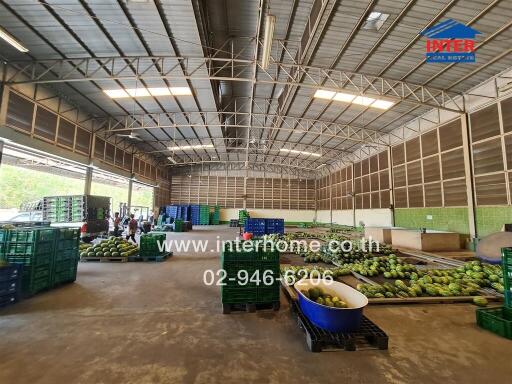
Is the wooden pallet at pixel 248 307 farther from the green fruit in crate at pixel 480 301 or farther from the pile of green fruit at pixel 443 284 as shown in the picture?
the green fruit in crate at pixel 480 301

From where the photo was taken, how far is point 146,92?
488 inches

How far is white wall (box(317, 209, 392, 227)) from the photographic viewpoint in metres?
17.3

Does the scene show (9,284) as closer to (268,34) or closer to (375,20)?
(268,34)

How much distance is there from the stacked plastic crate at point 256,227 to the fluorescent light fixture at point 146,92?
27.7 feet

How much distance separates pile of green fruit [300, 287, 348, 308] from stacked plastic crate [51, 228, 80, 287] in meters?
5.52

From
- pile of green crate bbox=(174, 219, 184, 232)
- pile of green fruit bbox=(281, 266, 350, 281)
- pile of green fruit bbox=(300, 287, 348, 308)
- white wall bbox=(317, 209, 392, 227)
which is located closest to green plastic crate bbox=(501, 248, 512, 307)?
pile of green fruit bbox=(300, 287, 348, 308)

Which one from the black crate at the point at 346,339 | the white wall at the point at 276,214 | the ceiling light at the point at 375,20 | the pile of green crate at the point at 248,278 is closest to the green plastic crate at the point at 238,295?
the pile of green crate at the point at 248,278

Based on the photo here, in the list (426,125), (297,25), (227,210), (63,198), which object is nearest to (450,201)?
(426,125)

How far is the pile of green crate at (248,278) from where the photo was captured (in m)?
4.12

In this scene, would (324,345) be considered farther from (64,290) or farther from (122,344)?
(64,290)

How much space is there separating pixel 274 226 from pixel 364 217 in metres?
9.46

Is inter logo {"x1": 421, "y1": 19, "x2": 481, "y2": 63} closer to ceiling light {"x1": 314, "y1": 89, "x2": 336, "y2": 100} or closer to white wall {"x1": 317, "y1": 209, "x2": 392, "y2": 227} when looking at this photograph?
ceiling light {"x1": 314, "y1": 89, "x2": 336, "y2": 100}

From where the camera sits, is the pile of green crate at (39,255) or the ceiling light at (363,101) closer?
the pile of green crate at (39,255)

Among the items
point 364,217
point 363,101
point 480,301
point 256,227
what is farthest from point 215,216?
point 480,301
